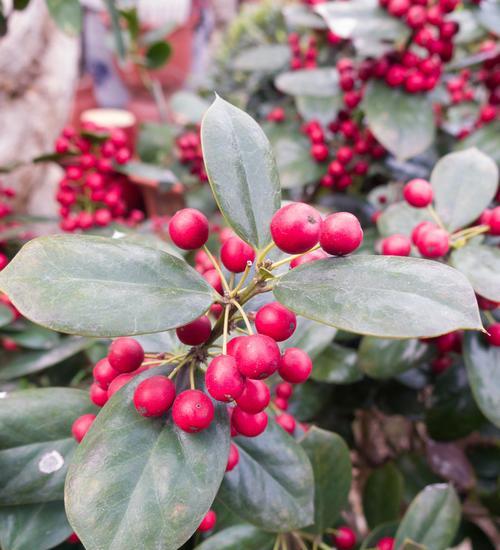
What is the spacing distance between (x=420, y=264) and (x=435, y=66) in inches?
35.4

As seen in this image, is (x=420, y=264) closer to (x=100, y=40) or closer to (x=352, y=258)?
(x=352, y=258)

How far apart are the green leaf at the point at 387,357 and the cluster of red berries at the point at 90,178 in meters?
0.68

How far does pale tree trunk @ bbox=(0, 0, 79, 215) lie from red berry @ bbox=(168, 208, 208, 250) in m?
1.24

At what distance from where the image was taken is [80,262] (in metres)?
0.42

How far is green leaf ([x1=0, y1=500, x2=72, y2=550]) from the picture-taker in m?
0.59

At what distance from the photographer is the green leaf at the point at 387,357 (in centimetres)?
86

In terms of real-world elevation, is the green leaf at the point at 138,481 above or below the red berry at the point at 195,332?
below

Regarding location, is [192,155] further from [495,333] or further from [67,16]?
[495,333]

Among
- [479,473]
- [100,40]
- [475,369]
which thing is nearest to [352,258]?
[475,369]

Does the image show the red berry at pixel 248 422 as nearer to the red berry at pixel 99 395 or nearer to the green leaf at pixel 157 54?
the red berry at pixel 99 395

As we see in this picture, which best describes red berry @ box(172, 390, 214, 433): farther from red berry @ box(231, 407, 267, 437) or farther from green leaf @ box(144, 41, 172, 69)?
green leaf @ box(144, 41, 172, 69)

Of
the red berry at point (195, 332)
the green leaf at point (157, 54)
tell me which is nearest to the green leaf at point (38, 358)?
the red berry at point (195, 332)

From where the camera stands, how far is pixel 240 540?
677 millimetres

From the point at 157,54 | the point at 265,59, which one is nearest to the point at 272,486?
the point at 265,59
